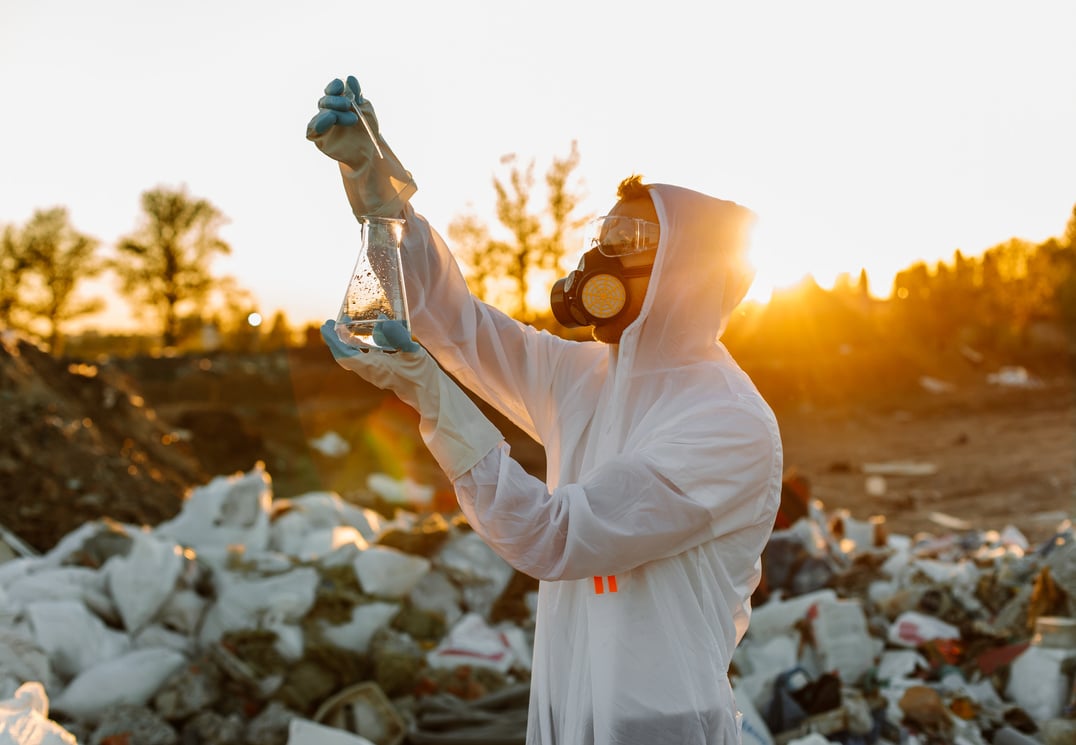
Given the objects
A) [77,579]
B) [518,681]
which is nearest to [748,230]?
[518,681]

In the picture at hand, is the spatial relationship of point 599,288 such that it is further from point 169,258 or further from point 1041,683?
point 169,258

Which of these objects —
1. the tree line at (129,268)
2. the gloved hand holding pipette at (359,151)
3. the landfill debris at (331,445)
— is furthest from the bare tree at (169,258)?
the gloved hand holding pipette at (359,151)

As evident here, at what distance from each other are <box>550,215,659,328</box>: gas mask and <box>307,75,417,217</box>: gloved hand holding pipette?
404 mm

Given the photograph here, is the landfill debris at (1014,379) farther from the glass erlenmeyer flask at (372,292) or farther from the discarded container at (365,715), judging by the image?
the glass erlenmeyer flask at (372,292)

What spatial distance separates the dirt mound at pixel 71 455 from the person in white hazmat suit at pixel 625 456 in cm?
541

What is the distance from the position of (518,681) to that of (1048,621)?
2536mm

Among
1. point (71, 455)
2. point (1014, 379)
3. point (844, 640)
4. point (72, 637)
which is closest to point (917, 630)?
point (844, 640)

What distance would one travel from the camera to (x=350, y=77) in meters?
1.96

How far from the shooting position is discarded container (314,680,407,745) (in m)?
4.16

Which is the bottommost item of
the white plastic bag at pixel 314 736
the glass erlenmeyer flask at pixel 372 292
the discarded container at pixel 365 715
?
the discarded container at pixel 365 715

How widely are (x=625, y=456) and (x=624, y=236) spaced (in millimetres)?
544

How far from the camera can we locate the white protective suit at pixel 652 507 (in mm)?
1701

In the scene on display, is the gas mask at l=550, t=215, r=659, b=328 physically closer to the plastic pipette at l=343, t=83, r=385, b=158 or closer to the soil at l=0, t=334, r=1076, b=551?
→ the plastic pipette at l=343, t=83, r=385, b=158

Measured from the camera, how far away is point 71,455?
7332 millimetres
